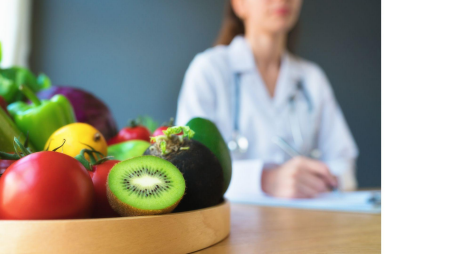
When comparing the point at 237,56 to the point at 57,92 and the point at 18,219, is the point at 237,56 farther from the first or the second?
the point at 18,219

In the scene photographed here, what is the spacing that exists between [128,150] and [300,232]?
253 mm

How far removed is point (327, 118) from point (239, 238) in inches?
71.2

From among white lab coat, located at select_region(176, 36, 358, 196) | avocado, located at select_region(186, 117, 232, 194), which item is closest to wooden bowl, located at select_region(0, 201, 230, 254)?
avocado, located at select_region(186, 117, 232, 194)

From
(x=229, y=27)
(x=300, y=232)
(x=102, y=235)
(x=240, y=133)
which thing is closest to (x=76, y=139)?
(x=102, y=235)

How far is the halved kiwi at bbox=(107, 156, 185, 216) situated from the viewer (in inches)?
13.5

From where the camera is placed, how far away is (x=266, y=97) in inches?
75.7

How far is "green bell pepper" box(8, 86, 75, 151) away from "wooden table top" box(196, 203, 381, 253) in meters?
0.30

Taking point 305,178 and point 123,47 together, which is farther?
point 123,47

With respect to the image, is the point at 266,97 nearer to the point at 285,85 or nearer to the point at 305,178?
the point at 285,85

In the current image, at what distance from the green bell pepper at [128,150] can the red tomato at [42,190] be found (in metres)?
0.19

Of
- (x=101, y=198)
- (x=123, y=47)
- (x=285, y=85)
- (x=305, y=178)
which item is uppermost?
(x=123, y=47)

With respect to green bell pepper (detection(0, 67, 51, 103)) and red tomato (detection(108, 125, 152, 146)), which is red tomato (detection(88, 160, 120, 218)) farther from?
green bell pepper (detection(0, 67, 51, 103))
